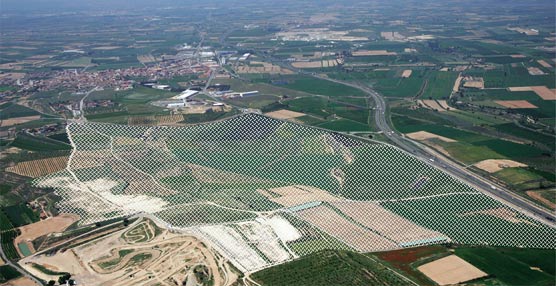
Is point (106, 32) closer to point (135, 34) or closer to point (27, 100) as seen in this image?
point (135, 34)

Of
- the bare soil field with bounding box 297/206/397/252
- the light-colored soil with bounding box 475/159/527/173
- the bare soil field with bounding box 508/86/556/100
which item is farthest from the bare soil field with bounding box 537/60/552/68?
the bare soil field with bounding box 297/206/397/252

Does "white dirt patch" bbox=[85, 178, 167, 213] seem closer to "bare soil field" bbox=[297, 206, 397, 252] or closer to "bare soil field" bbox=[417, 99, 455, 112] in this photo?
"bare soil field" bbox=[297, 206, 397, 252]

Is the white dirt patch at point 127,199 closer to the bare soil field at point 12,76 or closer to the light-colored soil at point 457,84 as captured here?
the light-colored soil at point 457,84

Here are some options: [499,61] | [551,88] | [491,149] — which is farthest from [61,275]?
[499,61]

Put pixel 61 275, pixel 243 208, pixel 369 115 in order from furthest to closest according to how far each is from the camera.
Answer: pixel 369 115
pixel 243 208
pixel 61 275

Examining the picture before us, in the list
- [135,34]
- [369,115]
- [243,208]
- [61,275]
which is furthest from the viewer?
[135,34]
